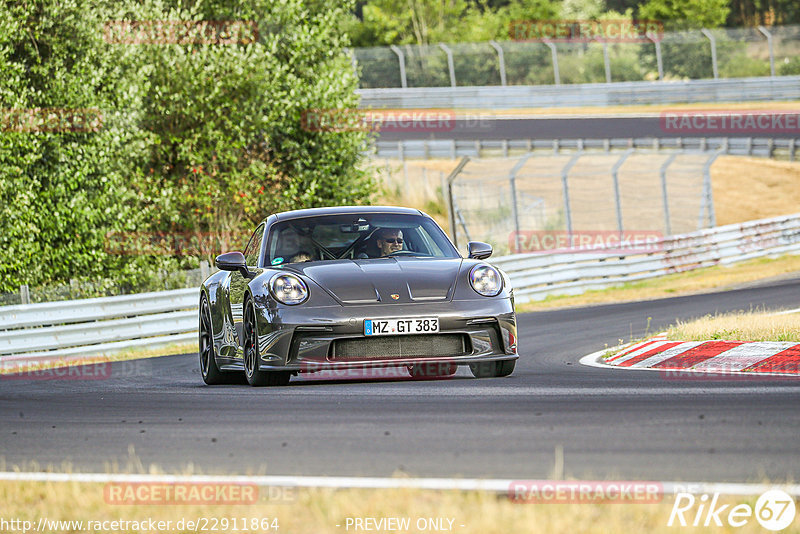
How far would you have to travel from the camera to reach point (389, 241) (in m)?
9.60

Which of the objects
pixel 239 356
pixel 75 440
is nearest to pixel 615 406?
pixel 75 440

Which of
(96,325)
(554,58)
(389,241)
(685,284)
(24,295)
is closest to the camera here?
(389,241)

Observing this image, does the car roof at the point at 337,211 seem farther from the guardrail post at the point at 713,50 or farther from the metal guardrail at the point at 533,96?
the guardrail post at the point at 713,50

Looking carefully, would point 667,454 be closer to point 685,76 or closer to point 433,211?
point 433,211

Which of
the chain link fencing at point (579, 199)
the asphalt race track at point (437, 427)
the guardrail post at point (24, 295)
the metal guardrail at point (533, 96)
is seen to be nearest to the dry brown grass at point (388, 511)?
the asphalt race track at point (437, 427)

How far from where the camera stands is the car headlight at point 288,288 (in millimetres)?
8609

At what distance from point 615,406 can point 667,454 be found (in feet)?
5.31

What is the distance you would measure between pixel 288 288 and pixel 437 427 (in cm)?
272

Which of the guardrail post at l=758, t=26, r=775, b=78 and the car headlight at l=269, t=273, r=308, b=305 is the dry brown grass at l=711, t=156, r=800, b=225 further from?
the car headlight at l=269, t=273, r=308, b=305

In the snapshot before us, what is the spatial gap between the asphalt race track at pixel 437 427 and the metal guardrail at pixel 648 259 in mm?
12925

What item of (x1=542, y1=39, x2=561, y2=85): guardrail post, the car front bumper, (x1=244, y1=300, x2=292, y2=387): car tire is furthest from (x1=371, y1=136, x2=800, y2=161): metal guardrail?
the car front bumper

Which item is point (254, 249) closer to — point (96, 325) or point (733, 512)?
point (733, 512)

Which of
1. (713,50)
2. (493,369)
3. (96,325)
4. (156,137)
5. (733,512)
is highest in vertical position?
(733,512)

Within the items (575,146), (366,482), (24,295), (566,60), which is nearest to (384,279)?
(366,482)
